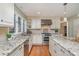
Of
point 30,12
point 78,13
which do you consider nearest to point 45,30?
point 30,12

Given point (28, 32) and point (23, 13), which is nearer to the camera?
point (23, 13)

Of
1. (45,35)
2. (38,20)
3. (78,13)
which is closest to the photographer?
(78,13)

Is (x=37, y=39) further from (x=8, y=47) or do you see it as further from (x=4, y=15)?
(x=4, y=15)

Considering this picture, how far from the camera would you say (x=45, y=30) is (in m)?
2.68

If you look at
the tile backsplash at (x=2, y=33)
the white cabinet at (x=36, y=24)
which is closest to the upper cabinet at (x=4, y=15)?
the tile backsplash at (x=2, y=33)

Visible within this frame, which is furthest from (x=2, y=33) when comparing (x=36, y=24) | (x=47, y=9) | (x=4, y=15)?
(x=47, y=9)

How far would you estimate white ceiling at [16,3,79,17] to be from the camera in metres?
2.44

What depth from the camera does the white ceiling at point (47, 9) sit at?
8.02 ft

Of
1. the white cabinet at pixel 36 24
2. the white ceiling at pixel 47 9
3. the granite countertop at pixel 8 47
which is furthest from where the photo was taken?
the white cabinet at pixel 36 24

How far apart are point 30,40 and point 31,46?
0.13m

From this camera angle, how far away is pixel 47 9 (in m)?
2.65

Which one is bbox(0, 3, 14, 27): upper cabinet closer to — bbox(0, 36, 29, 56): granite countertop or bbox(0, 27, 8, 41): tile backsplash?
bbox(0, 36, 29, 56): granite countertop

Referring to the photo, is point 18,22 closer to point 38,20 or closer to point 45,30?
point 38,20

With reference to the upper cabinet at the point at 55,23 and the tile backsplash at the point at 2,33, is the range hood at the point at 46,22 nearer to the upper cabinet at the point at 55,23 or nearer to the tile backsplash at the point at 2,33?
the upper cabinet at the point at 55,23
